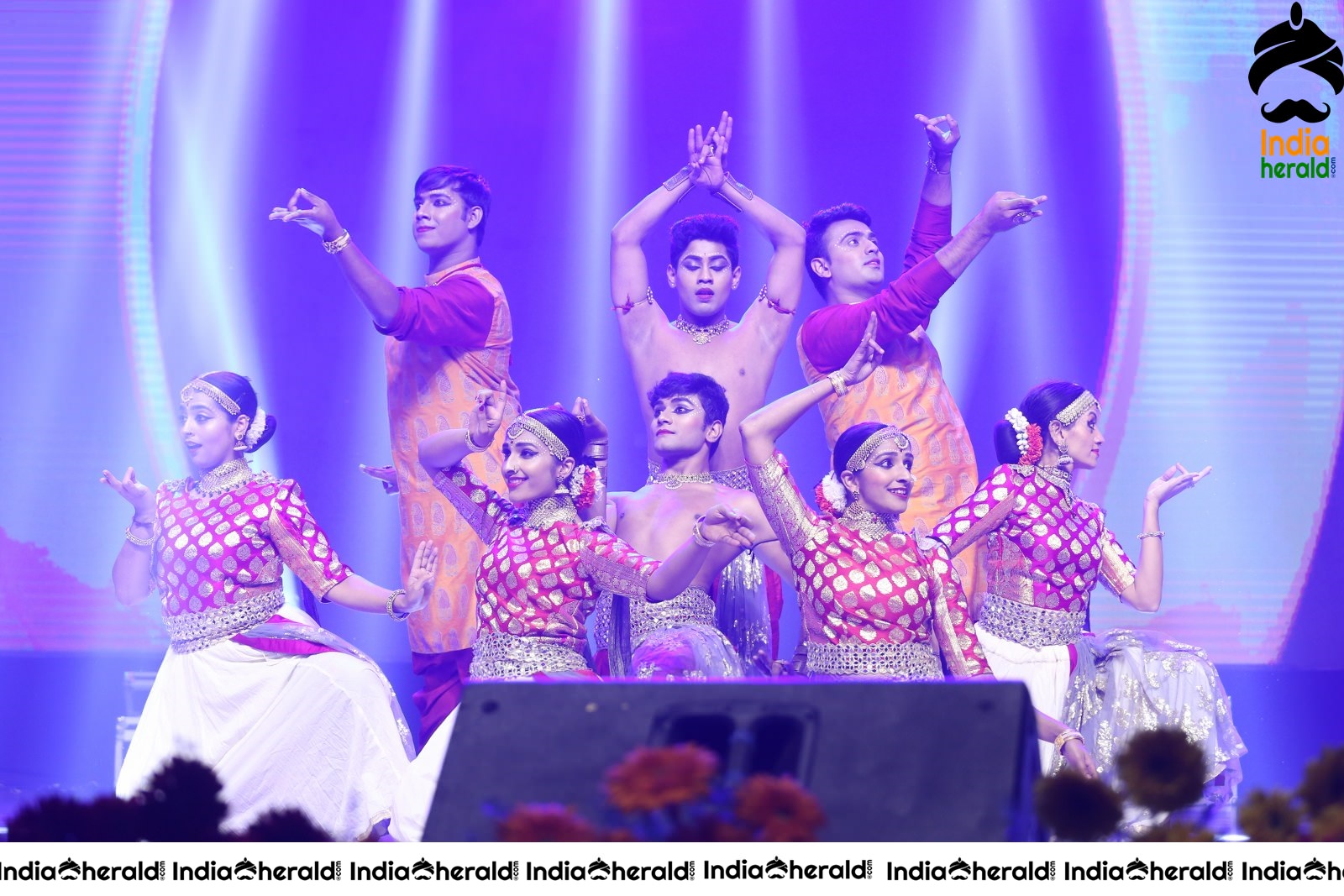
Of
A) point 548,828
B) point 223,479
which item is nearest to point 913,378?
point 223,479

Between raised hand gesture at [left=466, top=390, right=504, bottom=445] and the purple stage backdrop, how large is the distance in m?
1.22

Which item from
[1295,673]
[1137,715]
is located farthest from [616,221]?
[1295,673]

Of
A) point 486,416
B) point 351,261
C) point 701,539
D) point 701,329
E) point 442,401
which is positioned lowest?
point 701,539

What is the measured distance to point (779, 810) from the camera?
173 cm

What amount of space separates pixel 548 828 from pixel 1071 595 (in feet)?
10.7

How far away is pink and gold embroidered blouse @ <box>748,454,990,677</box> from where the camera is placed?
13.6ft

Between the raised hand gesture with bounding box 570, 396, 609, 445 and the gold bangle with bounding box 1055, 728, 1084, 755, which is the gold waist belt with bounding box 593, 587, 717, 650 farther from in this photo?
the gold bangle with bounding box 1055, 728, 1084, 755

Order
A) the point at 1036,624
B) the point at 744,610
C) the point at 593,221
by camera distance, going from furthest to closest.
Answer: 1. the point at 593,221
2. the point at 744,610
3. the point at 1036,624

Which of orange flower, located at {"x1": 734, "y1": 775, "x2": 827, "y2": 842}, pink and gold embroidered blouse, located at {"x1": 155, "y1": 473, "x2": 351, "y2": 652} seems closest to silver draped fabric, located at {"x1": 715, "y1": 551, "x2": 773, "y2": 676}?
pink and gold embroidered blouse, located at {"x1": 155, "y1": 473, "x2": 351, "y2": 652}

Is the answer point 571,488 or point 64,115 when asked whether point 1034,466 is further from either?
point 64,115

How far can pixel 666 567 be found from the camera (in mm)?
4262

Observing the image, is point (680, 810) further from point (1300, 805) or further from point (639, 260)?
point (639, 260)
